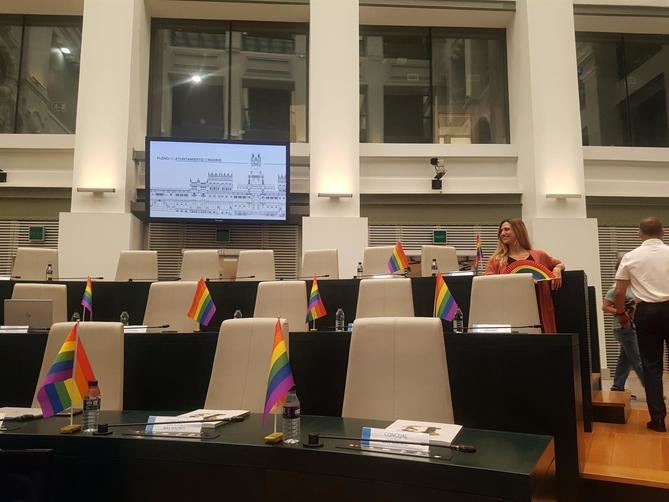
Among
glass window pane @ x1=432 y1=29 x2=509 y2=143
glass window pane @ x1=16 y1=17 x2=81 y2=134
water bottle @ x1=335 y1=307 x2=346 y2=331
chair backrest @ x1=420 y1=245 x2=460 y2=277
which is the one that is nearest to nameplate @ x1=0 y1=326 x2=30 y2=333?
water bottle @ x1=335 y1=307 x2=346 y2=331

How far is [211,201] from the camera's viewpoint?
298 inches

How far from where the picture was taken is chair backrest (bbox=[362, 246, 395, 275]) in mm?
5854

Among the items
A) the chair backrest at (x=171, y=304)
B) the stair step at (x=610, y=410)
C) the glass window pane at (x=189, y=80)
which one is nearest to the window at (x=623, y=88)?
the glass window pane at (x=189, y=80)

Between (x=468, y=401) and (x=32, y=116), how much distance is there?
846cm

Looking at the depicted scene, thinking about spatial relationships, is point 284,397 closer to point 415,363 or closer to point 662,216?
Answer: point 415,363

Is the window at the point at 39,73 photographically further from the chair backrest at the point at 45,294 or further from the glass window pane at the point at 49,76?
the chair backrest at the point at 45,294

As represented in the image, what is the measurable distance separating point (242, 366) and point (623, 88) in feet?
29.3

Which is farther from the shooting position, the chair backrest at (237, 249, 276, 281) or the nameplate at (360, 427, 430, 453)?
the chair backrest at (237, 249, 276, 281)

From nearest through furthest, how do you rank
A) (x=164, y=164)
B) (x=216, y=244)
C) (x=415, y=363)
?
1. (x=415, y=363)
2. (x=164, y=164)
3. (x=216, y=244)

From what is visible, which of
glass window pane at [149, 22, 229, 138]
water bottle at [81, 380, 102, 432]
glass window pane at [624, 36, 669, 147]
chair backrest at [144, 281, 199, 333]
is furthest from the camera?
glass window pane at [624, 36, 669, 147]

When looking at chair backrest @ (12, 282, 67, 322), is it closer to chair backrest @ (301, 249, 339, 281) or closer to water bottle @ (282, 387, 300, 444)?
chair backrest @ (301, 249, 339, 281)

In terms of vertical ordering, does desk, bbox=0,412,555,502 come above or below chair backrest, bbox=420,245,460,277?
below

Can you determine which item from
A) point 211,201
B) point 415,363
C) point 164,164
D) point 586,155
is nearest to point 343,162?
point 211,201

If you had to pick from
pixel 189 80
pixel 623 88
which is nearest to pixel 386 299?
pixel 189 80
